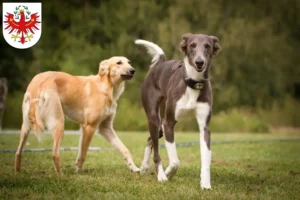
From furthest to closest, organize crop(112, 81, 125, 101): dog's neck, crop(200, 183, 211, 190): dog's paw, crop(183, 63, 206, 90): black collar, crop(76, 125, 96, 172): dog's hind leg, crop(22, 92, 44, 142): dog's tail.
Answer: crop(112, 81, 125, 101): dog's neck, crop(76, 125, 96, 172): dog's hind leg, crop(22, 92, 44, 142): dog's tail, crop(183, 63, 206, 90): black collar, crop(200, 183, 211, 190): dog's paw

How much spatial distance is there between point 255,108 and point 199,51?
21016 mm

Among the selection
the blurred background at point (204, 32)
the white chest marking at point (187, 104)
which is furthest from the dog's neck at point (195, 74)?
the blurred background at point (204, 32)

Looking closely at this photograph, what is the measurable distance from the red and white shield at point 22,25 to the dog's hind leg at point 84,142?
198 centimetres

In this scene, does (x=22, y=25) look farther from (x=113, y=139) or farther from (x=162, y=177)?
→ (x=162, y=177)

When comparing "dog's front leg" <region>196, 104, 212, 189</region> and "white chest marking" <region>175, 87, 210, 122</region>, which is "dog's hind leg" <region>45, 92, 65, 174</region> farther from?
"dog's front leg" <region>196, 104, 212, 189</region>

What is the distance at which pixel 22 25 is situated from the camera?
860 centimetres

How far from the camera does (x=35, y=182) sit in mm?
5766

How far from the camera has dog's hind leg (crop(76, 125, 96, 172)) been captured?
7.07 m

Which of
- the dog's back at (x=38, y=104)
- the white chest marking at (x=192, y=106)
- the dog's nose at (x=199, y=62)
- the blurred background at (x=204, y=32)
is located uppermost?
the dog's nose at (x=199, y=62)

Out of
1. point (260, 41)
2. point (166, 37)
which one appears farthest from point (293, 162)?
point (260, 41)

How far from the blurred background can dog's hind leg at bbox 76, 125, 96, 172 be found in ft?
51.9

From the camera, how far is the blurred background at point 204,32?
2461 cm

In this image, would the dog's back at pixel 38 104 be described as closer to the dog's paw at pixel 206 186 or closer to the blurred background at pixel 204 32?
the dog's paw at pixel 206 186

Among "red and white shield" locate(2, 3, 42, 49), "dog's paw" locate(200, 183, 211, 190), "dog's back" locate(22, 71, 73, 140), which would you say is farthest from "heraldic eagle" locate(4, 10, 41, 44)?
"dog's paw" locate(200, 183, 211, 190)
